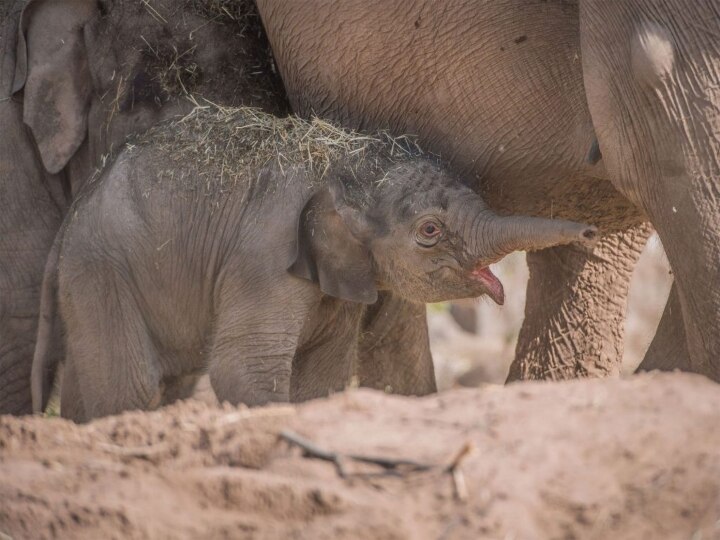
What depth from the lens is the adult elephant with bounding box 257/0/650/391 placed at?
4996 mm

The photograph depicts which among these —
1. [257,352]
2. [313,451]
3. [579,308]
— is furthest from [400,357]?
[313,451]

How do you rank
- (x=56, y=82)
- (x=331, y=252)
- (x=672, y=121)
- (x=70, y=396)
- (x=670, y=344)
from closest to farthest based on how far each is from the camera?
(x=672, y=121) < (x=331, y=252) < (x=670, y=344) < (x=70, y=396) < (x=56, y=82)

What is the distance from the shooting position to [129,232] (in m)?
5.28

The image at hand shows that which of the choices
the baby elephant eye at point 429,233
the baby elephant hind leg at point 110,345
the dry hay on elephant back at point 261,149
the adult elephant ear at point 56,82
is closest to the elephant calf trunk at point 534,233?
the baby elephant eye at point 429,233

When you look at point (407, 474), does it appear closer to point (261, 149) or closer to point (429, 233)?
point (429, 233)

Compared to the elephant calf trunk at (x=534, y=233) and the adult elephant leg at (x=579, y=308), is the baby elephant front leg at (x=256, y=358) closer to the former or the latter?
the elephant calf trunk at (x=534, y=233)

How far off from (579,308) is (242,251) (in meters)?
1.81

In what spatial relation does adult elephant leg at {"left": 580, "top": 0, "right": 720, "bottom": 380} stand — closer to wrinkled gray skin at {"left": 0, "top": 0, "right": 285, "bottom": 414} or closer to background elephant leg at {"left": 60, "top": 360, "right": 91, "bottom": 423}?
wrinkled gray skin at {"left": 0, "top": 0, "right": 285, "bottom": 414}

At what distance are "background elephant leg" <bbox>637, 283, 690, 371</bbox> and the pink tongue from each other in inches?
29.2

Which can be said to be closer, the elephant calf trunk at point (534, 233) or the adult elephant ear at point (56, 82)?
the elephant calf trunk at point (534, 233)

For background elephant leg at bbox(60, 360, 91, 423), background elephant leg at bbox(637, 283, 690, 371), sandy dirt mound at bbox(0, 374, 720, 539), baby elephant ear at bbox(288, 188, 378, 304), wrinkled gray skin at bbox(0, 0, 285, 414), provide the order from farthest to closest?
wrinkled gray skin at bbox(0, 0, 285, 414) → background elephant leg at bbox(60, 360, 91, 423) → background elephant leg at bbox(637, 283, 690, 371) → baby elephant ear at bbox(288, 188, 378, 304) → sandy dirt mound at bbox(0, 374, 720, 539)

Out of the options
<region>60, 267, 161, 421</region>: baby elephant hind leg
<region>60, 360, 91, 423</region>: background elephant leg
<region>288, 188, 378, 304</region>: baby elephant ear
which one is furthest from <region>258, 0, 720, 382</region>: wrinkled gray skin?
<region>60, 360, 91, 423</region>: background elephant leg

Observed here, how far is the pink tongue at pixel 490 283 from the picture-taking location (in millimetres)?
4965

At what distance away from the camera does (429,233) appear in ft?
16.4
